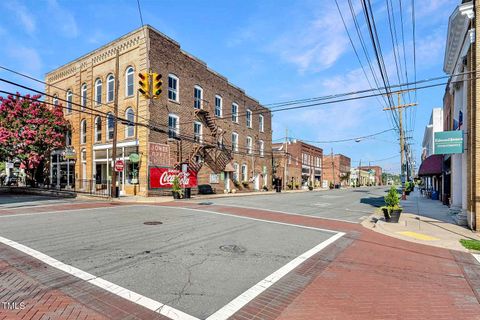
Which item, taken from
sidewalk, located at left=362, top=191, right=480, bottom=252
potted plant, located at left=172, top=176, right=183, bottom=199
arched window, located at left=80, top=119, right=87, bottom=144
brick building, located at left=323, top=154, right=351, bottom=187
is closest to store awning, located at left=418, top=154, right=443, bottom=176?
sidewalk, located at left=362, top=191, right=480, bottom=252

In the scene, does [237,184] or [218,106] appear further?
[237,184]

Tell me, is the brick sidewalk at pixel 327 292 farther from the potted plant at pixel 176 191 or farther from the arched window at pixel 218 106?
the arched window at pixel 218 106

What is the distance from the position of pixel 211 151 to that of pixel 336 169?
59.8 meters

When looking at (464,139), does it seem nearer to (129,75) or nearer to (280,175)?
(129,75)

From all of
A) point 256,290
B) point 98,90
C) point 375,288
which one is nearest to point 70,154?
point 98,90

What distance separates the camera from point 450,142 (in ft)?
38.3

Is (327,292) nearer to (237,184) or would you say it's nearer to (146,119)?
(146,119)

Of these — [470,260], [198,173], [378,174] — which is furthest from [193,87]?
[378,174]

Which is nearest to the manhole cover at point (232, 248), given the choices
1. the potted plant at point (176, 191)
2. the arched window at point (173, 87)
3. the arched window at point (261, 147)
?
the potted plant at point (176, 191)

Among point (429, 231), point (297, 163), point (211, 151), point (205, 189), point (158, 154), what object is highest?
point (211, 151)

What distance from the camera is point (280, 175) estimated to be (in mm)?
49375

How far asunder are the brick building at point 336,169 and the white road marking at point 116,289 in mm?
72326

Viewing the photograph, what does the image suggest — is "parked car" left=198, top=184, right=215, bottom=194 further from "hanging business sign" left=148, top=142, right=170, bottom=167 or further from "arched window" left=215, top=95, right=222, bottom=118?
"arched window" left=215, top=95, right=222, bottom=118

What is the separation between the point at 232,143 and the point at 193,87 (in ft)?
30.6
